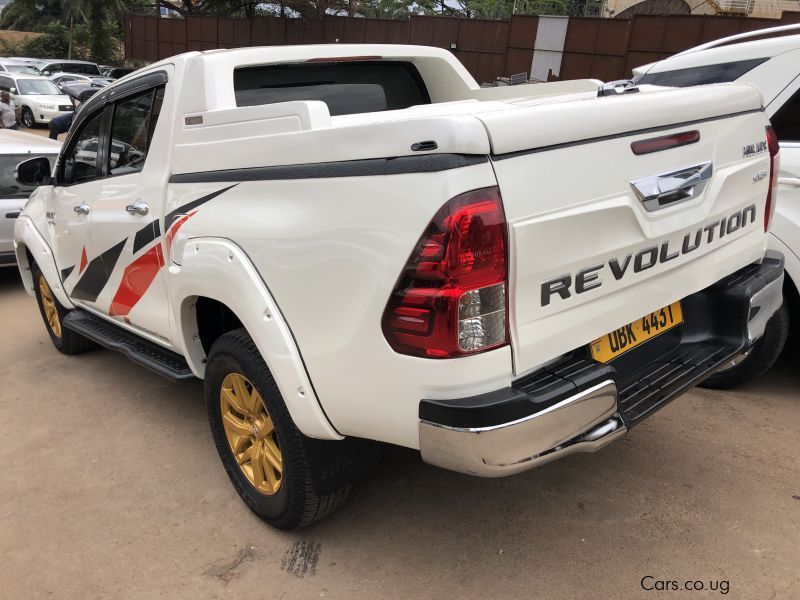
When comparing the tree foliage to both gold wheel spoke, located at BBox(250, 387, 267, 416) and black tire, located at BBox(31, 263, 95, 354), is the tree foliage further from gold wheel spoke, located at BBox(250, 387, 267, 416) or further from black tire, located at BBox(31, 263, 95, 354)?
gold wheel spoke, located at BBox(250, 387, 267, 416)

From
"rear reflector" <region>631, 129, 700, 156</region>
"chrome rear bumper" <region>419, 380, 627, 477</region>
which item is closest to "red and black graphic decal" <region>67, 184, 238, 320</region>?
"chrome rear bumper" <region>419, 380, 627, 477</region>

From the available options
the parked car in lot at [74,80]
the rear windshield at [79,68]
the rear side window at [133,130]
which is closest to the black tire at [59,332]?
the rear side window at [133,130]

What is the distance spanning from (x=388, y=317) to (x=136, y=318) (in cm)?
208

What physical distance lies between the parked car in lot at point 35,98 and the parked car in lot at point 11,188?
43.4ft

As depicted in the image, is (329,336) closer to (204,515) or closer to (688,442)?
(204,515)

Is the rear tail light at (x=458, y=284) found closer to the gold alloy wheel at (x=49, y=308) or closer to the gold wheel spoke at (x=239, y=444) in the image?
the gold wheel spoke at (x=239, y=444)

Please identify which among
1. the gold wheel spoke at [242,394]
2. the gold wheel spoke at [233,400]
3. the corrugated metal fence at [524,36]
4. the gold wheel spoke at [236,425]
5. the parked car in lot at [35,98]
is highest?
the corrugated metal fence at [524,36]

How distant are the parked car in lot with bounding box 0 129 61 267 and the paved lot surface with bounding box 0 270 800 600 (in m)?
3.44

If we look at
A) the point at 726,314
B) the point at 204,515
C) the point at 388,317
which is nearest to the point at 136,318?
the point at 204,515

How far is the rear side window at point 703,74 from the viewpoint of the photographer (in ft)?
11.9

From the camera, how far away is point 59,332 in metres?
4.75

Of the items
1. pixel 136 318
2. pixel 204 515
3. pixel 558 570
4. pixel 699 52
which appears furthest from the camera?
pixel 699 52

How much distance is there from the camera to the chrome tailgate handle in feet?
6.83

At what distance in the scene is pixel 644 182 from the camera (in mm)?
2082
